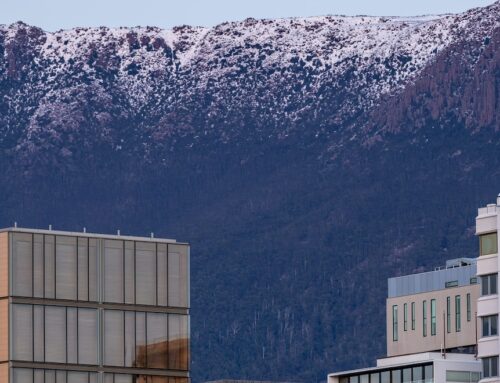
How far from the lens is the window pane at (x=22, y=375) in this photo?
162m

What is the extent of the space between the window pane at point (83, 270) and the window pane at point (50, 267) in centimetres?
188

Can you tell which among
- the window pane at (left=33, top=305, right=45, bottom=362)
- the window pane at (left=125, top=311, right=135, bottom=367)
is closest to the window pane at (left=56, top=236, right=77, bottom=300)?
the window pane at (left=33, top=305, right=45, bottom=362)

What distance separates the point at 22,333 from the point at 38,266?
12.8 ft

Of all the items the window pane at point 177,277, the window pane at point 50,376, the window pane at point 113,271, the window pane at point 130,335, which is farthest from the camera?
the window pane at point 177,277

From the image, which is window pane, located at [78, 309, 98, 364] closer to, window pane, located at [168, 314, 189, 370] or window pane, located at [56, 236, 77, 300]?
window pane, located at [56, 236, 77, 300]

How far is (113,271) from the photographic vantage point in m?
167

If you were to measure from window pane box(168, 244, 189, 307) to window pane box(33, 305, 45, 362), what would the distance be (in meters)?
8.66

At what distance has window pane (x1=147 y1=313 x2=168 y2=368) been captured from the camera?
549 ft

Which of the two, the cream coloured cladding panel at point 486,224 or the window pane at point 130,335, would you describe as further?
the cream coloured cladding panel at point 486,224

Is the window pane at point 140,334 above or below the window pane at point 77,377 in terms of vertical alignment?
above

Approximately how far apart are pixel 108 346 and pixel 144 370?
253cm

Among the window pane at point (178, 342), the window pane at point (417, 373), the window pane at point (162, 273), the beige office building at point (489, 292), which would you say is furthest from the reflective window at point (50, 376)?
the window pane at point (417, 373)

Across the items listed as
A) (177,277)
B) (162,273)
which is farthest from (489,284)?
(162,273)

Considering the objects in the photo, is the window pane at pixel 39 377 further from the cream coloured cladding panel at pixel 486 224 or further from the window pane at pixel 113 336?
the cream coloured cladding panel at pixel 486 224
